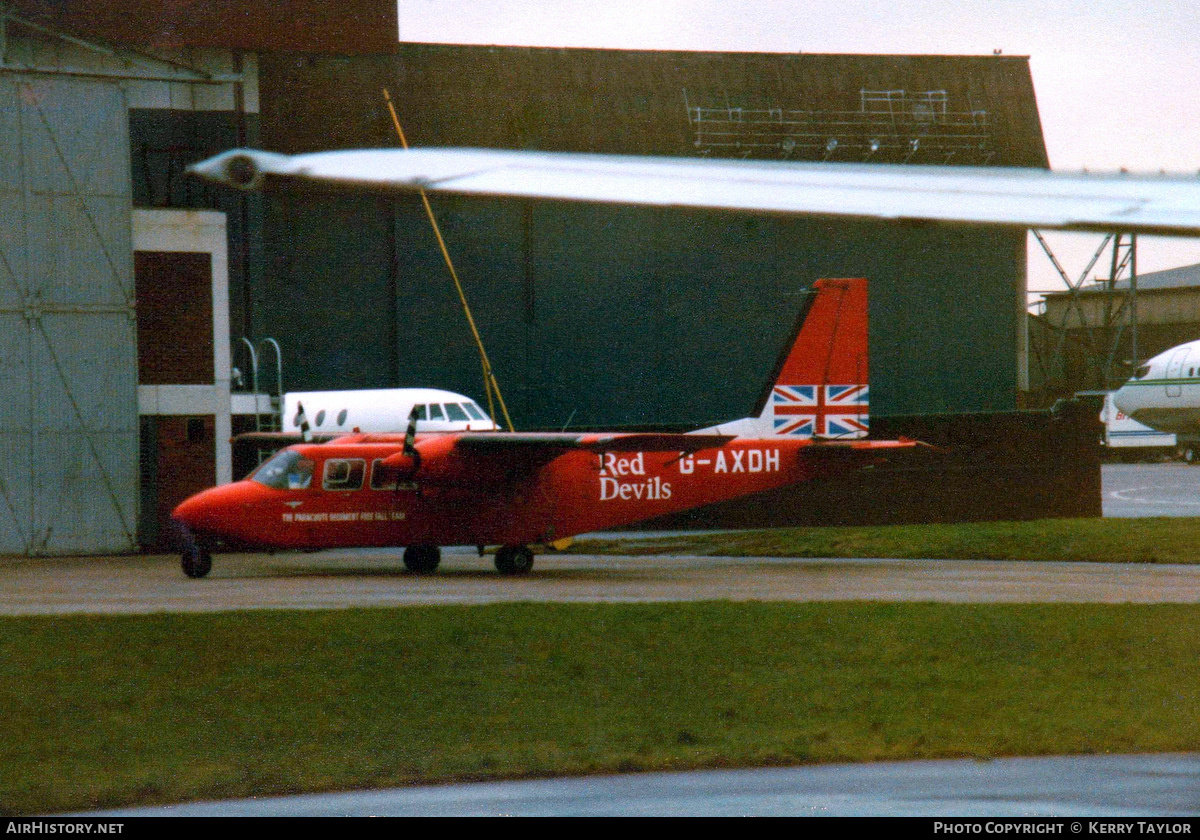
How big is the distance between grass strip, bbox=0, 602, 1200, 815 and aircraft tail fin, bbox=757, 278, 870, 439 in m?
10.1

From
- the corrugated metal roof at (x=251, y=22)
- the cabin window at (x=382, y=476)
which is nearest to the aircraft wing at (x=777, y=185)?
the cabin window at (x=382, y=476)

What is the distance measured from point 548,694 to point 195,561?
1207cm

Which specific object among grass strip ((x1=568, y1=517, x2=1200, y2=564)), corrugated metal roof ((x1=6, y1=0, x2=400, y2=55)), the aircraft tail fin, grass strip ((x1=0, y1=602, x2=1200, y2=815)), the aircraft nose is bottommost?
grass strip ((x1=568, y1=517, x2=1200, y2=564))

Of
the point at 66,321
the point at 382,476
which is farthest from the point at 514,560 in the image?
the point at 66,321

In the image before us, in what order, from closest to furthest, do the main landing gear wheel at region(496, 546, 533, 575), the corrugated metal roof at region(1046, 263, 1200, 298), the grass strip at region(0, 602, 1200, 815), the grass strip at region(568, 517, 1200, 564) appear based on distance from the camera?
the grass strip at region(0, 602, 1200, 815) < the main landing gear wheel at region(496, 546, 533, 575) < the grass strip at region(568, 517, 1200, 564) < the corrugated metal roof at region(1046, 263, 1200, 298)

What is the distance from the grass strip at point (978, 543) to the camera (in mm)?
22391

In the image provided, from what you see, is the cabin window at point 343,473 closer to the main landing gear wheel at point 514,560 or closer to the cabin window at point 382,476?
the cabin window at point 382,476

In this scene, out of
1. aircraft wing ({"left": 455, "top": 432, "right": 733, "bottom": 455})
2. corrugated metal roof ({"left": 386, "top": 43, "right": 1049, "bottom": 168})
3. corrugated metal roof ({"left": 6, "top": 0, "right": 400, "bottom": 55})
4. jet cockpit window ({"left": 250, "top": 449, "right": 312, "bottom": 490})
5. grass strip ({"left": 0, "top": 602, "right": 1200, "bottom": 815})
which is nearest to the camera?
grass strip ({"left": 0, "top": 602, "right": 1200, "bottom": 815})

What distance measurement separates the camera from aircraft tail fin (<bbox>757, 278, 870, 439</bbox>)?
24.2 meters

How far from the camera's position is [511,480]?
22172mm

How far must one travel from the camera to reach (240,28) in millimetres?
23453

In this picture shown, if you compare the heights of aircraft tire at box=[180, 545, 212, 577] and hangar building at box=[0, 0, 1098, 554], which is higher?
hangar building at box=[0, 0, 1098, 554]

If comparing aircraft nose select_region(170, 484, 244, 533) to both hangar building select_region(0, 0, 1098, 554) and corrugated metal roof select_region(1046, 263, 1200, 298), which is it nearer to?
hangar building select_region(0, 0, 1098, 554)

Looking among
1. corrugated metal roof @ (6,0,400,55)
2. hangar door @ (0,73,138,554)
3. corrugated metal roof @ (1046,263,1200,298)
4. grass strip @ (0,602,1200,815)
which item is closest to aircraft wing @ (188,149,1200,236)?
grass strip @ (0,602,1200,815)
